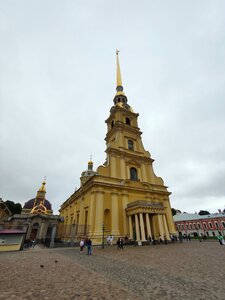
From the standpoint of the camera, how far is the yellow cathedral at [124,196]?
21125 millimetres

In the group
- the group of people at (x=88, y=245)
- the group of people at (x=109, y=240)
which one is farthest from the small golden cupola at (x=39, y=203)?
the group of people at (x=88, y=245)

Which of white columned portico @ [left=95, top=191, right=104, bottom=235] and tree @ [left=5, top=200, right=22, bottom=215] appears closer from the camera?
white columned portico @ [left=95, top=191, right=104, bottom=235]

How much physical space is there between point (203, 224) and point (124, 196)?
50.2 m

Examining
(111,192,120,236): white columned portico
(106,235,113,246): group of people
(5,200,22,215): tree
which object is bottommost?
(106,235,113,246): group of people

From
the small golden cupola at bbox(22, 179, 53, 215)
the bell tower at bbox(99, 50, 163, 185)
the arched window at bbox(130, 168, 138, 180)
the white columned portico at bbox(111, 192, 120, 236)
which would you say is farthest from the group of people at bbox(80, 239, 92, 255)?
the small golden cupola at bbox(22, 179, 53, 215)

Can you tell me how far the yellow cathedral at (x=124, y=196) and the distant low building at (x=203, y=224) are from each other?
3805 cm

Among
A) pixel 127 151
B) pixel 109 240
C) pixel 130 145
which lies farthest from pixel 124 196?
pixel 130 145

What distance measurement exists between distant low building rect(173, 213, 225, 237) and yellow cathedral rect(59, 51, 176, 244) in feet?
125

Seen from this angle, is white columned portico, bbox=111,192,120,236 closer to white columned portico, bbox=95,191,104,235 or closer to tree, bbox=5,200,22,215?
white columned portico, bbox=95,191,104,235

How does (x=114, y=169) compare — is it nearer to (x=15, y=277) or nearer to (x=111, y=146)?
(x=111, y=146)

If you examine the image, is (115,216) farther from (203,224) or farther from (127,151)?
(203,224)

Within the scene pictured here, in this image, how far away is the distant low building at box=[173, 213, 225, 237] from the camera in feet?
173

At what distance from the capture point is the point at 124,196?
79.5ft

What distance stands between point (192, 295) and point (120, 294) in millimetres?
1907
